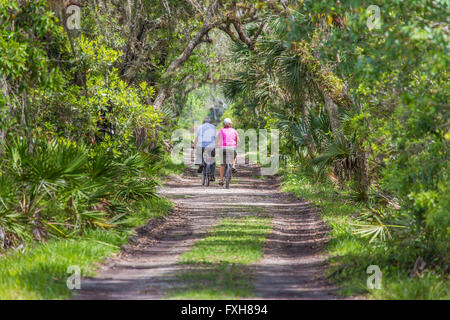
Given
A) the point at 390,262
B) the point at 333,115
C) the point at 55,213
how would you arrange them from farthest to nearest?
the point at 333,115, the point at 55,213, the point at 390,262

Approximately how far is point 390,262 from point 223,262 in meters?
2.17

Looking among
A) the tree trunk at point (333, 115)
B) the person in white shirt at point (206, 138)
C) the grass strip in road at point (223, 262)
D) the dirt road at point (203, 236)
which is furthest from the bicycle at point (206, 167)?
the grass strip in road at point (223, 262)

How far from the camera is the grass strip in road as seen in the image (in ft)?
25.1

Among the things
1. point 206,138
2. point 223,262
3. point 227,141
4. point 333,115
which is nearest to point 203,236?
point 223,262

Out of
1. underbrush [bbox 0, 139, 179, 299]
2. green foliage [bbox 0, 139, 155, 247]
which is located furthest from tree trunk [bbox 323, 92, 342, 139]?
green foliage [bbox 0, 139, 155, 247]

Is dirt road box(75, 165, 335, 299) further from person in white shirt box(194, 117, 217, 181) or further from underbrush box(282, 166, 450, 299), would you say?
person in white shirt box(194, 117, 217, 181)

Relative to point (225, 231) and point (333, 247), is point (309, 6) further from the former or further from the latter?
point (225, 231)

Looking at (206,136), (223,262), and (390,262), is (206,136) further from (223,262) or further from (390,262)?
(390,262)

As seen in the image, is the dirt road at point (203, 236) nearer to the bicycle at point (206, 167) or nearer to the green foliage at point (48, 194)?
the green foliage at point (48, 194)

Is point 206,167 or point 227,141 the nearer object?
point 227,141

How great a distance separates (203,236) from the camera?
38.9 ft

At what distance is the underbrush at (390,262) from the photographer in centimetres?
746

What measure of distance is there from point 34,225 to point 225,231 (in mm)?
3429

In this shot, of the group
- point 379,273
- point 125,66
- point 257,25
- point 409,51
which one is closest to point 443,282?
point 379,273
